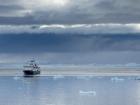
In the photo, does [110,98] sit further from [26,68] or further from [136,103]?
[26,68]

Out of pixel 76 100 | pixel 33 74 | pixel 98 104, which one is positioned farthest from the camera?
pixel 33 74

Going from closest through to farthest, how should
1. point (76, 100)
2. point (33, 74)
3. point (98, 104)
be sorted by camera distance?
1. point (98, 104)
2. point (76, 100)
3. point (33, 74)

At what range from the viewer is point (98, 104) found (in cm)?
6325

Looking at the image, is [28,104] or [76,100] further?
[76,100]

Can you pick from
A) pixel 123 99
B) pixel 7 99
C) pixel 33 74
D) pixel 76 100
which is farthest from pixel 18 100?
pixel 33 74

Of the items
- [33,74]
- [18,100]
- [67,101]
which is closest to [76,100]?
[67,101]

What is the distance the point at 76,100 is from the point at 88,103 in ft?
12.9

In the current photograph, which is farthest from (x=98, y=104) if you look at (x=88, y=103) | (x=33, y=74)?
(x=33, y=74)

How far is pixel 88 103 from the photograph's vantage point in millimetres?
64562

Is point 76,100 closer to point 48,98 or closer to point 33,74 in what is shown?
point 48,98

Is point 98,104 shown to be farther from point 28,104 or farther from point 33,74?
point 33,74

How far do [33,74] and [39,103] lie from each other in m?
84.9

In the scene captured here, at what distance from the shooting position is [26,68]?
15750 cm

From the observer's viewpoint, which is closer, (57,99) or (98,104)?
(98,104)
